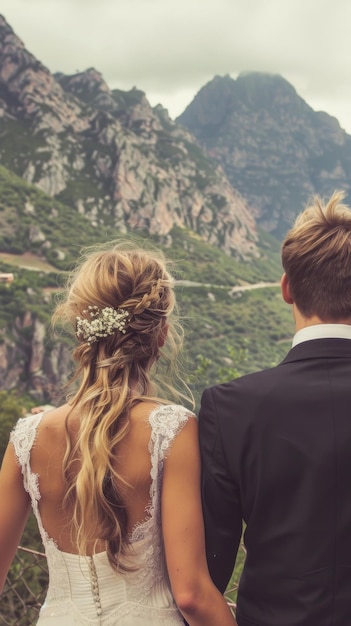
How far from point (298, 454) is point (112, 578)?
2.30 ft

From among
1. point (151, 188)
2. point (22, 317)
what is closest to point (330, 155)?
point (151, 188)

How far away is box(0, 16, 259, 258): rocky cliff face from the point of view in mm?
71062

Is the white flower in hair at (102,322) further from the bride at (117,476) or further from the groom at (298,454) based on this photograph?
the groom at (298,454)

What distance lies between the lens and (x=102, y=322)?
180cm

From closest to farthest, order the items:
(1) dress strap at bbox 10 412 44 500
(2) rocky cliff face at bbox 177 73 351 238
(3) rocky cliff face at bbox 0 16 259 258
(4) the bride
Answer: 1. (4) the bride
2. (1) dress strap at bbox 10 412 44 500
3. (3) rocky cliff face at bbox 0 16 259 258
4. (2) rocky cliff face at bbox 177 73 351 238

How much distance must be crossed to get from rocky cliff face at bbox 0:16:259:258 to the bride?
68419 mm

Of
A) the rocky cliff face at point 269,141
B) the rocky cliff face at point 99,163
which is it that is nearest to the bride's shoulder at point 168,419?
the rocky cliff face at point 99,163

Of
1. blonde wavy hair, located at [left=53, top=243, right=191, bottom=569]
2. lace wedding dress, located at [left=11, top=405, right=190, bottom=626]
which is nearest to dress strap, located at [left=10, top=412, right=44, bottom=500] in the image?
lace wedding dress, located at [left=11, top=405, right=190, bottom=626]

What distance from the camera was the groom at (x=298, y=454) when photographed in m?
1.52

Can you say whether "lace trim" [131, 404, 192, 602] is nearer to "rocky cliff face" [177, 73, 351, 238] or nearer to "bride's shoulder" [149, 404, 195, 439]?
"bride's shoulder" [149, 404, 195, 439]

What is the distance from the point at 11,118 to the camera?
242 ft

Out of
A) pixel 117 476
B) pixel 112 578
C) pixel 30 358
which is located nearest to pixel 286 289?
pixel 117 476

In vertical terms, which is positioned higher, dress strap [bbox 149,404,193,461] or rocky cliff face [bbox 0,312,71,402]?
dress strap [bbox 149,404,193,461]

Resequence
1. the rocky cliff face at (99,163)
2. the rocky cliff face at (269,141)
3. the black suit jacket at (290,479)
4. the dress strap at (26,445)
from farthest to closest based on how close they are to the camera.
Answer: the rocky cliff face at (269,141) → the rocky cliff face at (99,163) → the dress strap at (26,445) → the black suit jacket at (290,479)
